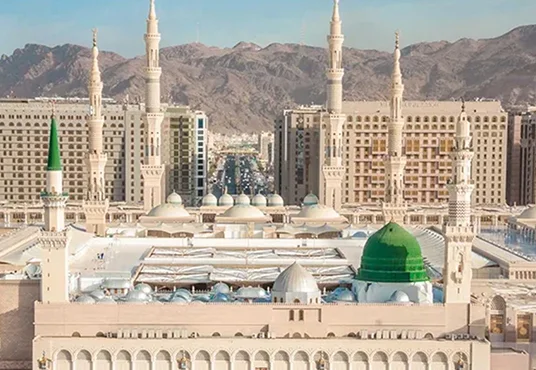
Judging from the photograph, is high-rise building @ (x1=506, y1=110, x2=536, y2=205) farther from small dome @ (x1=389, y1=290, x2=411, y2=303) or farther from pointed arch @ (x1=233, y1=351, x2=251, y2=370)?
pointed arch @ (x1=233, y1=351, x2=251, y2=370)

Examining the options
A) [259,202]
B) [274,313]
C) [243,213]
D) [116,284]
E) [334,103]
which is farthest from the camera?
[259,202]

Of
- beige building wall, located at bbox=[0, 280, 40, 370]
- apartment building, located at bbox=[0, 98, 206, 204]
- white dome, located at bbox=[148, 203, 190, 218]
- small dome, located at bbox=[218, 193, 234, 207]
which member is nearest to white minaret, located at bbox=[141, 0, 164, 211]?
white dome, located at bbox=[148, 203, 190, 218]

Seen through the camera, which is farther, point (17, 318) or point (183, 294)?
point (183, 294)

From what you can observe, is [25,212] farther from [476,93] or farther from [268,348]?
[476,93]

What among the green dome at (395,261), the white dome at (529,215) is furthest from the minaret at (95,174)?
the white dome at (529,215)

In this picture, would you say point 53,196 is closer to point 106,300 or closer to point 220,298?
point 106,300

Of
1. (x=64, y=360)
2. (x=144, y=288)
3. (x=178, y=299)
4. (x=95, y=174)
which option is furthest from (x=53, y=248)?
(x=95, y=174)

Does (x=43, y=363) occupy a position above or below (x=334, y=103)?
→ below
